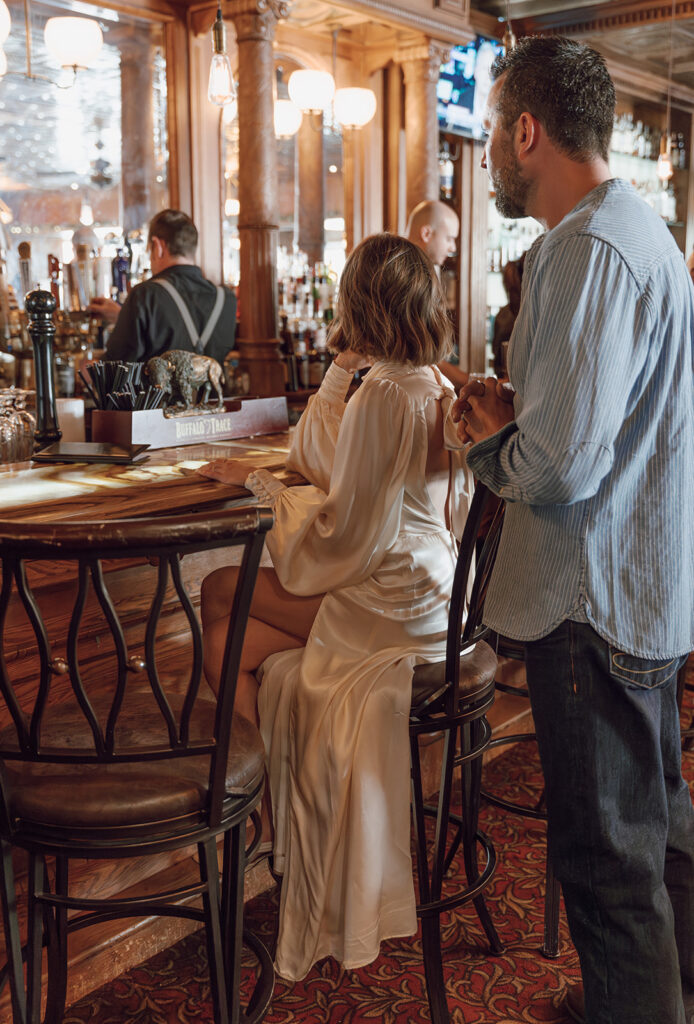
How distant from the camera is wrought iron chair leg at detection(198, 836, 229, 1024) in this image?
1589mm

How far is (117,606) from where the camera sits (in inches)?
90.2

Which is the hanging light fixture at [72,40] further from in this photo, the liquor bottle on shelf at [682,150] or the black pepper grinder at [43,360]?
the liquor bottle on shelf at [682,150]

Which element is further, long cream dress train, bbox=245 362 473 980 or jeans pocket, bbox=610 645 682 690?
long cream dress train, bbox=245 362 473 980

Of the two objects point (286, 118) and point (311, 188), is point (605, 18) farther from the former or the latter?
point (286, 118)

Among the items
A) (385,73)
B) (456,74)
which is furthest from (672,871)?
(456,74)

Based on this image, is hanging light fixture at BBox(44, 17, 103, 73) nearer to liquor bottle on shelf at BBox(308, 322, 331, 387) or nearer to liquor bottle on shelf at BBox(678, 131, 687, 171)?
liquor bottle on shelf at BBox(308, 322, 331, 387)

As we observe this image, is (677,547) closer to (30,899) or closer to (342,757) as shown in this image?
(342,757)

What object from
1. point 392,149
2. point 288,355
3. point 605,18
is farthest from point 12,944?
point 605,18

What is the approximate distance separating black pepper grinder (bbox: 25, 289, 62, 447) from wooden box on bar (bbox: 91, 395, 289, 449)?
0.12 m

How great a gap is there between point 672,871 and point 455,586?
26.6 inches

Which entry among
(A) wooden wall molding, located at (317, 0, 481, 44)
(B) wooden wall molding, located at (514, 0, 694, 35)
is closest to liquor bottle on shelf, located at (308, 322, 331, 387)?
(A) wooden wall molding, located at (317, 0, 481, 44)

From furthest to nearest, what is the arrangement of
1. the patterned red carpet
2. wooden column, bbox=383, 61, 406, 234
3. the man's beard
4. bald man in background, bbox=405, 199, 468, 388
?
wooden column, bbox=383, 61, 406, 234, bald man in background, bbox=405, 199, 468, 388, the patterned red carpet, the man's beard

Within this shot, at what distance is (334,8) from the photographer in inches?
193

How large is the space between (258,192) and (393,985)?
10.9ft
